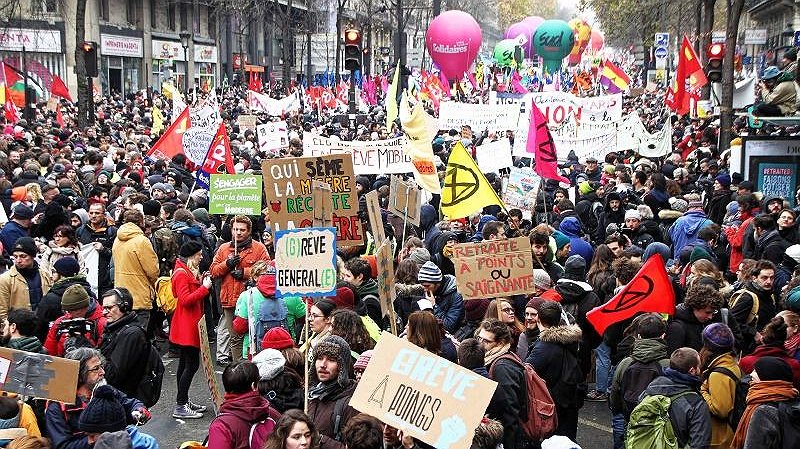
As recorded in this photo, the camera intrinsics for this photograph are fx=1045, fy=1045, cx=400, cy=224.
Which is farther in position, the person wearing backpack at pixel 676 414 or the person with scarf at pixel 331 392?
the person wearing backpack at pixel 676 414

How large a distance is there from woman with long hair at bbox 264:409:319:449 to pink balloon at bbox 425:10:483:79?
36411mm

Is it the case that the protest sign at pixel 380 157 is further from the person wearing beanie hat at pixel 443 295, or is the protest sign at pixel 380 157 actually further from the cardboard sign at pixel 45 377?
the cardboard sign at pixel 45 377

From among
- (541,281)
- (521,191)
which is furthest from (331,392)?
A: (521,191)

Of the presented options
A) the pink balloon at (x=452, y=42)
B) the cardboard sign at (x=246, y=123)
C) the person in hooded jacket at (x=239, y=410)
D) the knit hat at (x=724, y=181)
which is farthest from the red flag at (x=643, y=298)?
the pink balloon at (x=452, y=42)

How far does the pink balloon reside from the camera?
4084 centimetres

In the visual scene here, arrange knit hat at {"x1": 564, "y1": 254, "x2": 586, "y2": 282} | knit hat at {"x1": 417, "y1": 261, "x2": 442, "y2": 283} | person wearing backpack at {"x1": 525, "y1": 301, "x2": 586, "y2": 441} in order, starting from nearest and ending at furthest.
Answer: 1. person wearing backpack at {"x1": 525, "y1": 301, "x2": 586, "y2": 441}
2. knit hat at {"x1": 417, "y1": 261, "x2": 442, "y2": 283}
3. knit hat at {"x1": 564, "y1": 254, "x2": 586, "y2": 282}

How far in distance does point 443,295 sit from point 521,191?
15.8 feet

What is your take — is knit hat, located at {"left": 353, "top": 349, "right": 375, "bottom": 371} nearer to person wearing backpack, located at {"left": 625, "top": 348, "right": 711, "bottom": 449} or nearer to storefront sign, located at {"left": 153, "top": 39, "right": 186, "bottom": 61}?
person wearing backpack, located at {"left": 625, "top": 348, "right": 711, "bottom": 449}

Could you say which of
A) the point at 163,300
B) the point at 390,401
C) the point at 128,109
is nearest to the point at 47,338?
the point at 163,300

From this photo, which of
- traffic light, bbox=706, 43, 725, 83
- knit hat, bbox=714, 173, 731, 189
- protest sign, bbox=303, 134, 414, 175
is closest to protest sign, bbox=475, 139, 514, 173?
protest sign, bbox=303, 134, 414, 175

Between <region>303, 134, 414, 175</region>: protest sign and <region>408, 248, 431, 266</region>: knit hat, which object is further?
<region>303, 134, 414, 175</region>: protest sign

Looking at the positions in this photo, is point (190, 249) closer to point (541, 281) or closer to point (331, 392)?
point (541, 281)

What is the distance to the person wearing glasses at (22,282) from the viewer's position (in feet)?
28.5

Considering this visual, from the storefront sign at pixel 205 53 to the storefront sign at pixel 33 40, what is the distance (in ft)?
51.1
